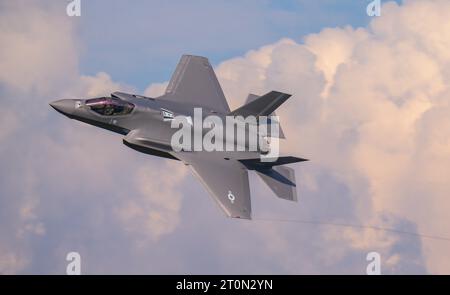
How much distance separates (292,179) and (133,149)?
10851 millimetres

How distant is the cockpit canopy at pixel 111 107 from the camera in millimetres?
52562

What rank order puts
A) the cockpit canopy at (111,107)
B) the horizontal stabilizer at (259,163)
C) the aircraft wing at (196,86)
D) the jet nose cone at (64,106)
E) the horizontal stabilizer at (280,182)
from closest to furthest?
1. the horizontal stabilizer at (259,163)
2. the cockpit canopy at (111,107)
3. the jet nose cone at (64,106)
4. the horizontal stabilizer at (280,182)
5. the aircraft wing at (196,86)

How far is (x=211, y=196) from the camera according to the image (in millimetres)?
49656

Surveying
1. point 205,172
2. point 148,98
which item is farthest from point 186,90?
point 205,172

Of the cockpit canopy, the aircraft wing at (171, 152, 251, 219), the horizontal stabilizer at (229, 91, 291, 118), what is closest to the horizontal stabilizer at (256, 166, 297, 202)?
the aircraft wing at (171, 152, 251, 219)

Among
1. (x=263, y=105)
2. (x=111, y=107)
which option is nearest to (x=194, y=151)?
(x=263, y=105)

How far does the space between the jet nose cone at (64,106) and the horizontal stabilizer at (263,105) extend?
10300 millimetres

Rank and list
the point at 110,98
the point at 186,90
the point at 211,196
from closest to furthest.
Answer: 1. the point at 211,196
2. the point at 110,98
3. the point at 186,90

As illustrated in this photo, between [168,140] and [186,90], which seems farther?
[186,90]

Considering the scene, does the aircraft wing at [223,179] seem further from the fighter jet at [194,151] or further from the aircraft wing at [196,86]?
the aircraft wing at [196,86]

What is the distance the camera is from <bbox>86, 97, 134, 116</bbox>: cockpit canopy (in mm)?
52562

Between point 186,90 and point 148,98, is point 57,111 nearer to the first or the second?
point 148,98

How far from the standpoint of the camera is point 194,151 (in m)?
52.0

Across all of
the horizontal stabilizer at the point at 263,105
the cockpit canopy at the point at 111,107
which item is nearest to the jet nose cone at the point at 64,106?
the cockpit canopy at the point at 111,107
